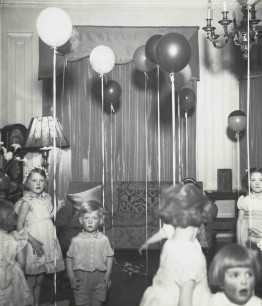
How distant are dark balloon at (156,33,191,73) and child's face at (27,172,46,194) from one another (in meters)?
1.24

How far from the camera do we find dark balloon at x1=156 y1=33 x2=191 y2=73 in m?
2.90

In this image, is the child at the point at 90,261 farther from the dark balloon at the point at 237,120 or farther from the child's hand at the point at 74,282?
the dark balloon at the point at 237,120

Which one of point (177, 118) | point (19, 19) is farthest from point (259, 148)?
point (19, 19)

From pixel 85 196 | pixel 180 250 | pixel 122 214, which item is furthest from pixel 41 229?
pixel 122 214

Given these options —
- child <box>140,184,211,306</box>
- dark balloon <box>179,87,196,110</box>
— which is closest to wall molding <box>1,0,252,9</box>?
dark balloon <box>179,87,196,110</box>

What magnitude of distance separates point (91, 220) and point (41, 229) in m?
0.73

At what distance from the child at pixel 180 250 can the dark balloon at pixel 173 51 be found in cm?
119

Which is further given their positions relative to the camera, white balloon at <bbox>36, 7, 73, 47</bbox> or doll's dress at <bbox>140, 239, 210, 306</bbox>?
white balloon at <bbox>36, 7, 73, 47</bbox>

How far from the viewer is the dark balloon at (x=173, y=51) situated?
9.52 feet

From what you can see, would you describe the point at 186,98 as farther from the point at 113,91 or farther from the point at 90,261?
the point at 90,261

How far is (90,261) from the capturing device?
2.89m

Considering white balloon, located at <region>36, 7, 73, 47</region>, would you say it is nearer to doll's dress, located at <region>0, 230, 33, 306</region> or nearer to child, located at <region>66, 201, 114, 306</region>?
child, located at <region>66, 201, 114, 306</region>

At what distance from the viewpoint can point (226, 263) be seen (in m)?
1.75

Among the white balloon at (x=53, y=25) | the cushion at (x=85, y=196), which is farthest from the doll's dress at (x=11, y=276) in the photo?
the cushion at (x=85, y=196)
